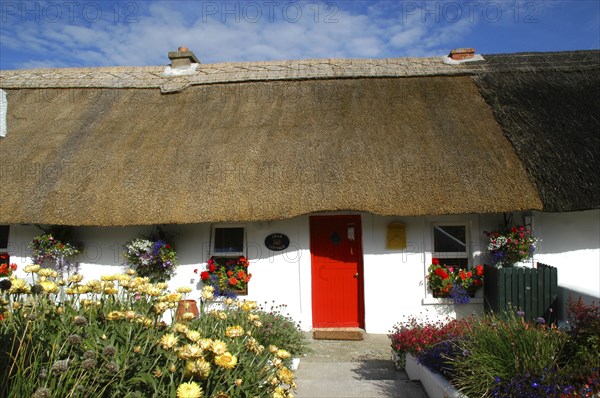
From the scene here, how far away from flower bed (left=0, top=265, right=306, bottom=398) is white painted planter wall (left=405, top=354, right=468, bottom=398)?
197cm

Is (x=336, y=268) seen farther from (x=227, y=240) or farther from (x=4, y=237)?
(x=4, y=237)

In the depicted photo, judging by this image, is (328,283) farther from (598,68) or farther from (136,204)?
Answer: (598,68)

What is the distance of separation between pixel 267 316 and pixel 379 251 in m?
2.65

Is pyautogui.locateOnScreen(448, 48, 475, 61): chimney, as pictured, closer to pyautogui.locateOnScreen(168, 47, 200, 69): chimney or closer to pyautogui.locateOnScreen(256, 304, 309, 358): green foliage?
pyautogui.locateOnScreen(168, 47, 200, 69): chimney

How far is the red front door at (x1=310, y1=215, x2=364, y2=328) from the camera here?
26.5ft

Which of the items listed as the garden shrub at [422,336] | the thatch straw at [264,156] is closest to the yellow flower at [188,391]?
the garden shrub at [422,336]

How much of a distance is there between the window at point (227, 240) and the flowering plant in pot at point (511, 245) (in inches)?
173

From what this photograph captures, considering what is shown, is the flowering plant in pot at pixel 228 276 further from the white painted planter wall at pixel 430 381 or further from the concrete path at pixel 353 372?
the white painted planter wall at pixel 430 381

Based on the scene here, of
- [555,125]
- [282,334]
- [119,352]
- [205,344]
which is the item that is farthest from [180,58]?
[205,344]

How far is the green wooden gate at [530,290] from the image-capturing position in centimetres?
688

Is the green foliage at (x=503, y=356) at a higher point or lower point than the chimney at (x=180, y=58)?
lower

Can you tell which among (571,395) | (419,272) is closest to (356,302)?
(419,272)

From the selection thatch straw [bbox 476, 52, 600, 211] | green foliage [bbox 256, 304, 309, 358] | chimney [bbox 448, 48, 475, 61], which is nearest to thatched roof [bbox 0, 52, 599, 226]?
thatch straw [bbox 476, 52, 600, 211]

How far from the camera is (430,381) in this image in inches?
185
